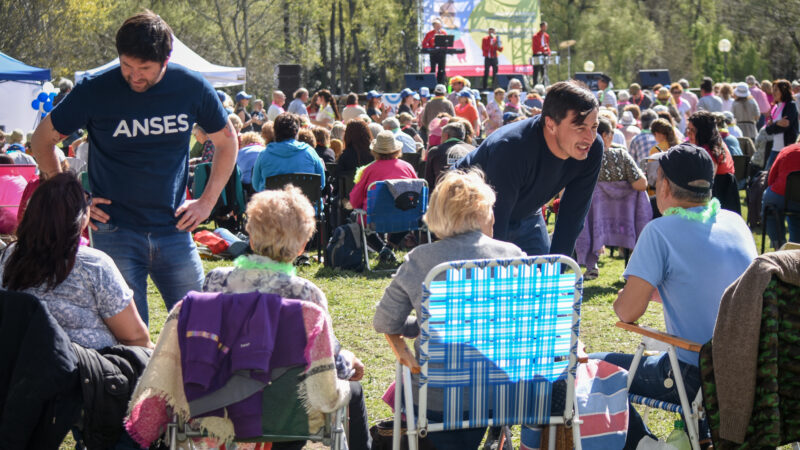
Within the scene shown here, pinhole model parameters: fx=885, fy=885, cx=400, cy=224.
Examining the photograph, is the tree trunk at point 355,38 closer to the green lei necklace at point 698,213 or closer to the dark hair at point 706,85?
the dark hair at point 706,85

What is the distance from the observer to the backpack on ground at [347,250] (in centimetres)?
920

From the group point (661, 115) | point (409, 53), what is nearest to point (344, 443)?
point (661, 115)

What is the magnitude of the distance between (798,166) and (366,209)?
4142 mm

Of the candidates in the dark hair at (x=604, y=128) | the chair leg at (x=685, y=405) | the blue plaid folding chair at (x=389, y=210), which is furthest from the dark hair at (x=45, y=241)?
the blue plaid folding chair at (x=389, y=210)

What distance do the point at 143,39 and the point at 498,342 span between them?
171 cm

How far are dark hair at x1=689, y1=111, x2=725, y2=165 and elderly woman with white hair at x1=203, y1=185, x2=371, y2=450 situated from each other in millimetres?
5341

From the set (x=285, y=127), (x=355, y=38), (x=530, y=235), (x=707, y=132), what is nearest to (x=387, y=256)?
(x=285, y=127)

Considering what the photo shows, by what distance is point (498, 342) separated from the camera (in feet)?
10.2

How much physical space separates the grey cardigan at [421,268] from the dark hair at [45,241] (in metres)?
→ 1.10

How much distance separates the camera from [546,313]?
3.11 meters

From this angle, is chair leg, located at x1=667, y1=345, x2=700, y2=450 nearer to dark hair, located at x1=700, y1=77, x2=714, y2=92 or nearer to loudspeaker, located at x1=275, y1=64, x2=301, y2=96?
dark hair, located at x1=700, y1=77, x2=714, y2=92

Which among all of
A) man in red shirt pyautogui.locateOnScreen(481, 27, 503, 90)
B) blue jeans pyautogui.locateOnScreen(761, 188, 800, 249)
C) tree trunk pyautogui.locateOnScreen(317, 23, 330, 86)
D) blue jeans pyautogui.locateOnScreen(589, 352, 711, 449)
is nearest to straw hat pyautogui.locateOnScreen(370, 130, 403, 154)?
Answer: blue jeans pyautogui.locateOnScreen(761, 188, 800, 249)

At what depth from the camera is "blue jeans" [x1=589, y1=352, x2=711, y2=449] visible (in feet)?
11.7

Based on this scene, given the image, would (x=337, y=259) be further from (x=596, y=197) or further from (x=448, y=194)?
(x=448, y=194)
